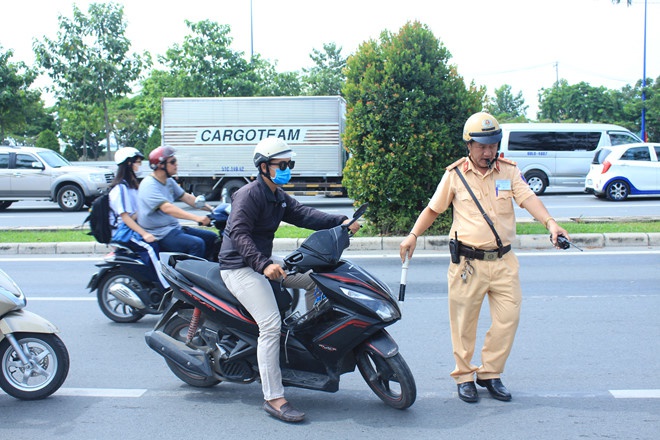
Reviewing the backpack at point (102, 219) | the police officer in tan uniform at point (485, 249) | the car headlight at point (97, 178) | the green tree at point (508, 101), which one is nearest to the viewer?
the police officer in tan uniform at point (485, 249)

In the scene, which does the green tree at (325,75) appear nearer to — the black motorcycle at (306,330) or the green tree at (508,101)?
the black motorcycle at (306,330)

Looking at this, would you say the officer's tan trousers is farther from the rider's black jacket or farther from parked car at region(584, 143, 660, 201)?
parked car at region(584, 143, 660, 201)

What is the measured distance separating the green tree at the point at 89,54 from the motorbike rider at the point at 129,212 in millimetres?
20195

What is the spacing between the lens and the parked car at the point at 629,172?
1769cm

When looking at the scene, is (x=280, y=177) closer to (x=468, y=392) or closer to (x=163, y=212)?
(x=468, y=392)

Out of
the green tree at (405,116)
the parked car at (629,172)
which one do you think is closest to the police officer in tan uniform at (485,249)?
the green tree at (405,116)

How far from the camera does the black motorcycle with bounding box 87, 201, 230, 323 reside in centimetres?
622

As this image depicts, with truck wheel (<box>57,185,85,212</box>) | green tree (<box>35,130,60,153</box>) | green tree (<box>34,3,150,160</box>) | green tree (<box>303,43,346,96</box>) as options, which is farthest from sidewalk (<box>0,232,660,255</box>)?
green tree (<box>35,130,60,153</box>)

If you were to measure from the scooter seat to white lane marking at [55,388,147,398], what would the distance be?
94 centimetres

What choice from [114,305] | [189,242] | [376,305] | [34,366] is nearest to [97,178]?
[114,305]

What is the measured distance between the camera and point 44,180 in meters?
18.7

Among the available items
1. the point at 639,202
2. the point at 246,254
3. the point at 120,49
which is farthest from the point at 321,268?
the point at 120,49

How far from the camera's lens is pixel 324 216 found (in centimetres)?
460

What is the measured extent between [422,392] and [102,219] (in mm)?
3578
